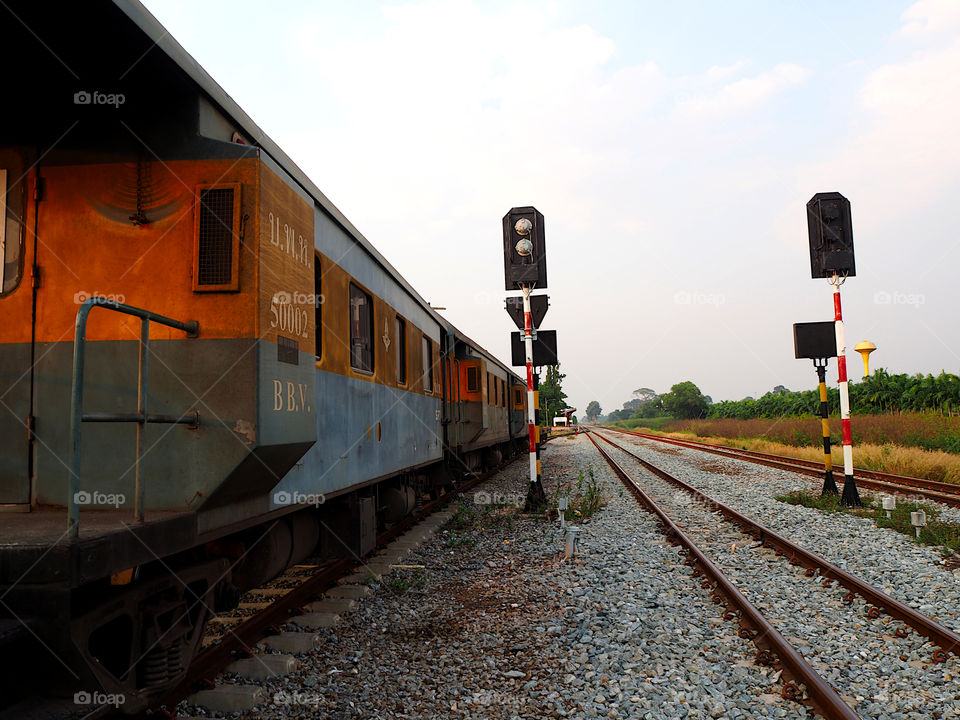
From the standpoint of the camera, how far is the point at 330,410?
504 centimetres

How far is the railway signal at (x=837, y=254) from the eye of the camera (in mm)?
10273

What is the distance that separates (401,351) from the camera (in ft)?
26.2

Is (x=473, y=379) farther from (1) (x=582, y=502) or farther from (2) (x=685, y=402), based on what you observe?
(2) (x=685, y=402)

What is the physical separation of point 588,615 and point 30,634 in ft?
13.3

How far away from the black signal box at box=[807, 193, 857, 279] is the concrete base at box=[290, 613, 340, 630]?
9.52m

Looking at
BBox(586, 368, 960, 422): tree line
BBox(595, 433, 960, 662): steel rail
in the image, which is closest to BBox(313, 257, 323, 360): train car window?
BBox(595, 433, 960, 662): steel rail

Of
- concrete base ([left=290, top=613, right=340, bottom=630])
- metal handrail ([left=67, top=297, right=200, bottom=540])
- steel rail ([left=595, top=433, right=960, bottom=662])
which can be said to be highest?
metal handrail ([left=67, top=297, right=200, bottom=540])

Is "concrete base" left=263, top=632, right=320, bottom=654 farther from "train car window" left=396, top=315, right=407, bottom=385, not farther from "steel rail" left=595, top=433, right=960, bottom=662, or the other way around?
"steel rail" left=595, top=433, right=960, bottom=662

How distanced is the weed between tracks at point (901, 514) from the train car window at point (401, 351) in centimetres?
633

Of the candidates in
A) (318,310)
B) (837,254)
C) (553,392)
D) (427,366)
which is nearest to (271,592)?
(318,310)

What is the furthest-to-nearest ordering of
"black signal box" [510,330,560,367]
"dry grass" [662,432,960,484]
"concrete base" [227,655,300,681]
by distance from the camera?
1. "dry grass" [662,432,960,484]
2. "black signal box" [510,330,560,367]
3. "concrete base" [227,655,300,681]

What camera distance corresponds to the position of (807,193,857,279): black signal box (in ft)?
34.4

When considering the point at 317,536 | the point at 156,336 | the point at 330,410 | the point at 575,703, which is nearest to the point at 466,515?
the point at 317,536

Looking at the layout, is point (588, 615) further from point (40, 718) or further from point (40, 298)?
→ point (40, 298)
